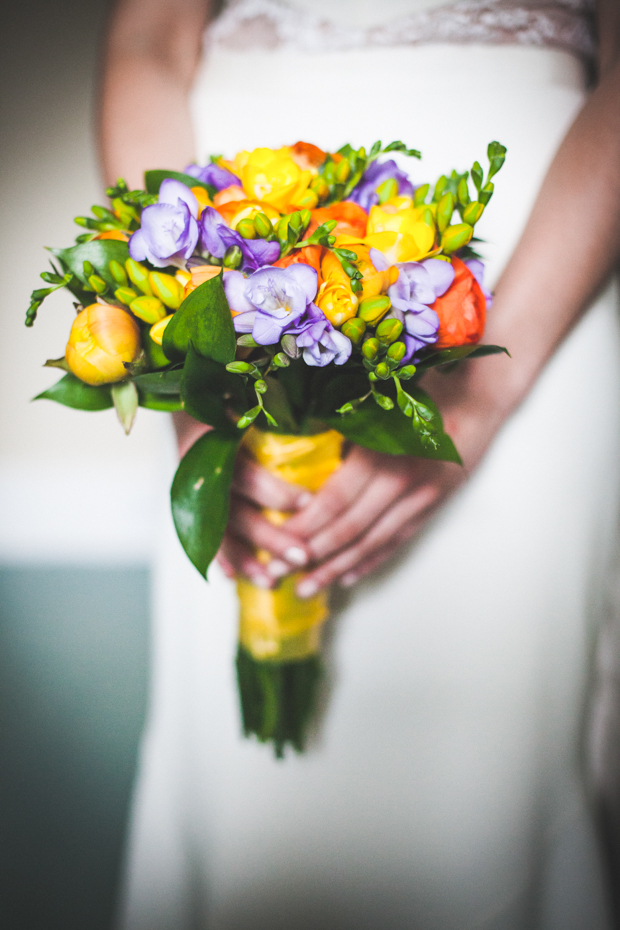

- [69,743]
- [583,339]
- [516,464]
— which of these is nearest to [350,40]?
[583,339]

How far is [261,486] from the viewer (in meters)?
0.54

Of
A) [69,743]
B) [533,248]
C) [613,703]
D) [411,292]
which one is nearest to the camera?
[411,292]

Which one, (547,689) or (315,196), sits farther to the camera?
(547,689)

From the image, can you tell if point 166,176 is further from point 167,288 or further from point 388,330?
point 388,330

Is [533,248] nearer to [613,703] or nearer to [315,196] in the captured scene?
[315,196]

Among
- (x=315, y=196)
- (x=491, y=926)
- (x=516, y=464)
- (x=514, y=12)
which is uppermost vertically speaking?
(x=514, y=12)

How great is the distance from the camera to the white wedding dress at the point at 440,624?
0.69m

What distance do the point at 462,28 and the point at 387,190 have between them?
1.45ft

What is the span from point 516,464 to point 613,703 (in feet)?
1.59

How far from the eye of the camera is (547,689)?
2.39ft

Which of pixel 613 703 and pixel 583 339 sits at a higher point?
pixel 583 339

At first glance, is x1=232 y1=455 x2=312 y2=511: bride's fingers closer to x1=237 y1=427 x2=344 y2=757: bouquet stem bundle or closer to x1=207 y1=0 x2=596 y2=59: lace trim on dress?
x1=237 y1=427 x2=344 y2=757: bouquet stem bundle

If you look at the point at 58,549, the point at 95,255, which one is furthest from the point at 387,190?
the point at 58,549

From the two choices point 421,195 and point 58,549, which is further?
point 58,549
